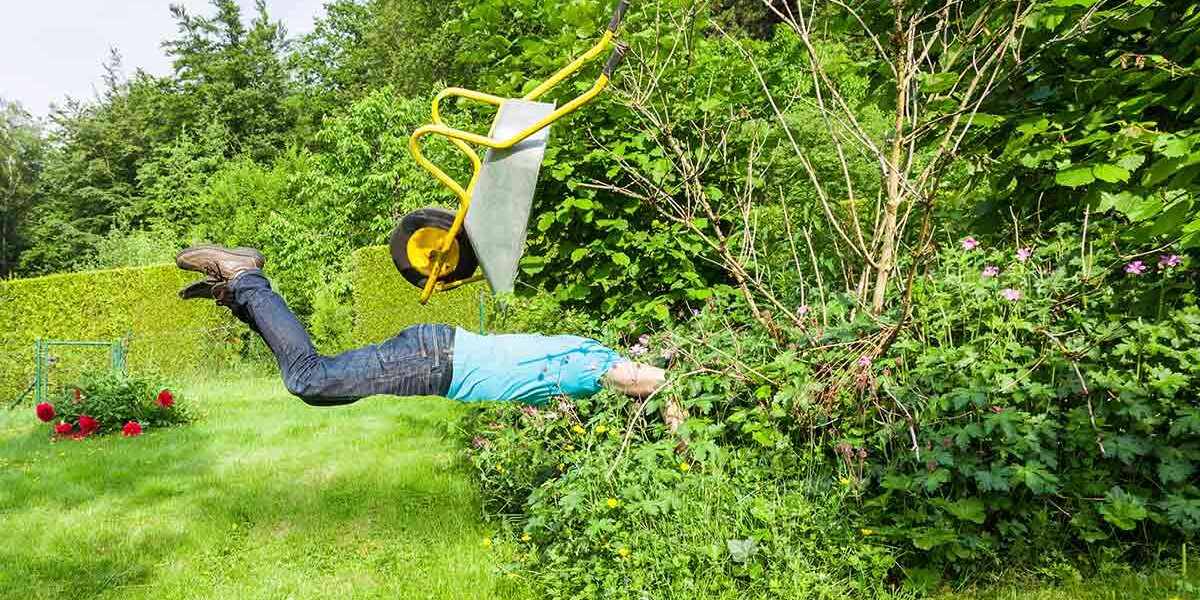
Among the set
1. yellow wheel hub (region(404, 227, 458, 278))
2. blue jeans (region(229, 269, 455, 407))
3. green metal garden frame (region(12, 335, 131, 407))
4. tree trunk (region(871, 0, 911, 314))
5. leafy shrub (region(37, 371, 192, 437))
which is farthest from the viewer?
green metal garden frame (region(12, 335, 131, 407))

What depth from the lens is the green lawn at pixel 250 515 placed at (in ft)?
11.9

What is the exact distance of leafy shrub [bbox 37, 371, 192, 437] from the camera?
7887 millimetres

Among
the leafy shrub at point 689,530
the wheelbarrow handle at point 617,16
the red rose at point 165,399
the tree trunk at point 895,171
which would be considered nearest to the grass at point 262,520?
the leafy shrub at point 689,530

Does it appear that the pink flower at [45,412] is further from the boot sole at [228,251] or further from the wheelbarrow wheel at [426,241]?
the wheelbarrow wheel at [426,241]

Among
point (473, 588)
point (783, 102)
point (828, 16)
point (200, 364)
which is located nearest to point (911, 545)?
point (473, 588)

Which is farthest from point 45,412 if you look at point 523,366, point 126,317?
point 126,317

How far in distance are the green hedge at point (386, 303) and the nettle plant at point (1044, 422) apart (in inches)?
335

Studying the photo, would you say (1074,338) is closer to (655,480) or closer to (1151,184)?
(1151,184)

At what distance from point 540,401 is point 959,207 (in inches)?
109

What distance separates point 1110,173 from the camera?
8.63 feet

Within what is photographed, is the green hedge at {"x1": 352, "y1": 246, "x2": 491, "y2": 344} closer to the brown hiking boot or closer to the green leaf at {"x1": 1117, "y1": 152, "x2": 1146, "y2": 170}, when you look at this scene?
the brown hiking boot

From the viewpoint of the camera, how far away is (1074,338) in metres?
3.03

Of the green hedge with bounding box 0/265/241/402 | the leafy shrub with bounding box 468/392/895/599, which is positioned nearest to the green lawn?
the leafy shrub with bounding box 468/392/895/599

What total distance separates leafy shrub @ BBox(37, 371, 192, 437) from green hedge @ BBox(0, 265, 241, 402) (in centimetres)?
573
